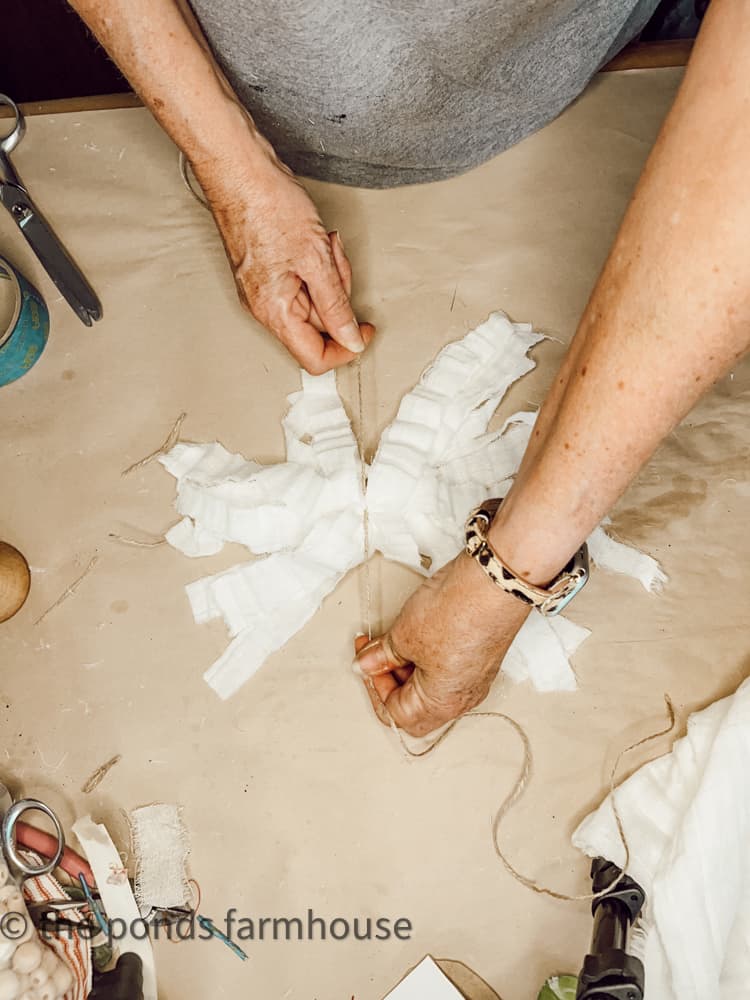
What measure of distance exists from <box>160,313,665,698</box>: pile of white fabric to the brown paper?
24 mm

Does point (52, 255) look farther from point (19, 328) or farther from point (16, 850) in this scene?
point (16, 850)

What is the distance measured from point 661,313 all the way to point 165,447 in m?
0.64

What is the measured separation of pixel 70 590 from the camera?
0.96 m

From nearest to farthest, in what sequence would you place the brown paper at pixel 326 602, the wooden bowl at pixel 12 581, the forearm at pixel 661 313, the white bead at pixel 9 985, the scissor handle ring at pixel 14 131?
→ the forearm at pixel 661 313, the white bead at pixel 9 985, the brown paper at pixel 326 602, the wooden bowl at pixel 12 581, the scissor handle ring at pixel 14 131

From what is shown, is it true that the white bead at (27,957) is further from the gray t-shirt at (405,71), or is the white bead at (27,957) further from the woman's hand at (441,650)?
the gray t-shirt at (405,71)

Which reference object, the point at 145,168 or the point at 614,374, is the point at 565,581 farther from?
the point at 145,168

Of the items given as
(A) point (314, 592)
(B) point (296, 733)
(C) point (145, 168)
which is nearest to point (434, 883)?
(B) point (296, 733)

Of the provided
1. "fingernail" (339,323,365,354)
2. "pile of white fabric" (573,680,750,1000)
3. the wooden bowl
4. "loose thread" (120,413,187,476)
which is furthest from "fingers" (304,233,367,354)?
"pile of white fabric" (573,680,750,1000)

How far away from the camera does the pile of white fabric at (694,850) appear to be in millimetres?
736

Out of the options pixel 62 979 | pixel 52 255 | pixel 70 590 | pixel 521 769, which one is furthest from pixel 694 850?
pixel 52 255

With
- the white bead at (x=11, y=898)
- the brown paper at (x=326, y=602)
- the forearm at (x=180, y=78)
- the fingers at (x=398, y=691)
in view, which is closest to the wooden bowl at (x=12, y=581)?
the brown paper at (x=326, y=602)

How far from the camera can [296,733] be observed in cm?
88

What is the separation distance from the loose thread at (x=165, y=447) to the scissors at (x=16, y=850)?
15.2 inches

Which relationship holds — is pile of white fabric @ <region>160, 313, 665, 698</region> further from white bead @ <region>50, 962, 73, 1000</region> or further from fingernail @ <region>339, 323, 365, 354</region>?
white bead @ <region>50, 962, 73, 1000</region>
